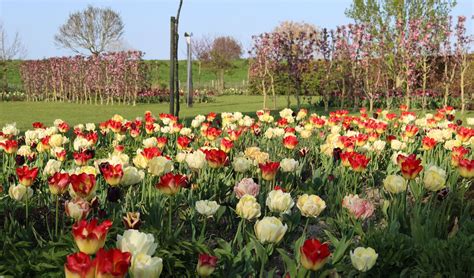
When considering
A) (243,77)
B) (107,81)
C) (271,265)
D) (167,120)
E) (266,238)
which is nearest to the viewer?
(266,238)

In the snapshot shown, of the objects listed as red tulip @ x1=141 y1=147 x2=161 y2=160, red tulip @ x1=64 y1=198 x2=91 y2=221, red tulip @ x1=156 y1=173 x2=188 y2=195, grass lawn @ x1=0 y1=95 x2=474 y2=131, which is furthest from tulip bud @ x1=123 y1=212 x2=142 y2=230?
grass lawn @ x1=0 y1=95 x2=474 y2=131

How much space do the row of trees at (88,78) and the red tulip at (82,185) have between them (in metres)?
20.1

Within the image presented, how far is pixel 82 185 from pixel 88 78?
2268 centimetres

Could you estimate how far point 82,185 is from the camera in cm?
228

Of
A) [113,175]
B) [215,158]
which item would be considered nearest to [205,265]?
[113,175]

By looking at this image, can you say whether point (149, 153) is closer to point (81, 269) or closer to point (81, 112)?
point (81, 269)

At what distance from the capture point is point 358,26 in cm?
1598

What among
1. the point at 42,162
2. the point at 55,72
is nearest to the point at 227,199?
the point at 42,162

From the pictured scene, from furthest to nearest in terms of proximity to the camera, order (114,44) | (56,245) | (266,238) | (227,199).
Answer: (114,44)
(227,199)
(56,245)
(266,238)

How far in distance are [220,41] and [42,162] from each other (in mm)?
49736

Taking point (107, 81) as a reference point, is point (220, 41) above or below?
above

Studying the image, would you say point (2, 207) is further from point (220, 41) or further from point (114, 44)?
point (220, 41)

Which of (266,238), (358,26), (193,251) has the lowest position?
(193,251)

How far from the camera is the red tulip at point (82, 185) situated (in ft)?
7.43
